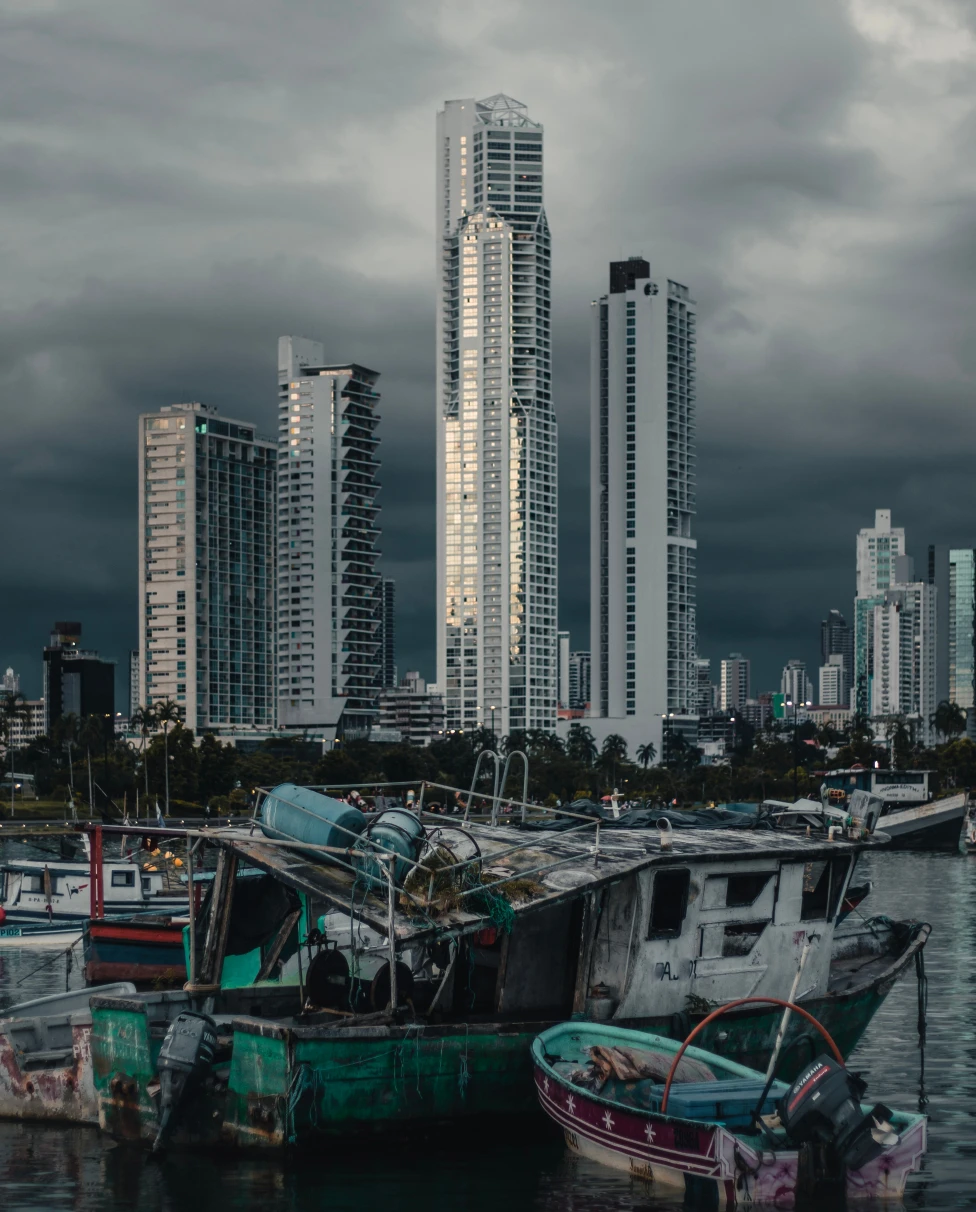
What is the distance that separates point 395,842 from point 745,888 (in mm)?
5678

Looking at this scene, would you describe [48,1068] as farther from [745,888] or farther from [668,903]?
[745,888]

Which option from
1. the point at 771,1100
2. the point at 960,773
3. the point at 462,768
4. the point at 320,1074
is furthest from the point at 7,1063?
the point at 462,768

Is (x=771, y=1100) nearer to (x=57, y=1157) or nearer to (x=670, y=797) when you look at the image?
(x=57, y=1157)

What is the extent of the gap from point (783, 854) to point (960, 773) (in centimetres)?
14142

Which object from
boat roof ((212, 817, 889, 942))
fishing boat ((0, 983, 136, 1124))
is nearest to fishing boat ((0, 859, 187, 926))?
fishing boat ((0, 983, 136, 1124))

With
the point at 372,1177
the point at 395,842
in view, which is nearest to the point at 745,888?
the point at 395,842

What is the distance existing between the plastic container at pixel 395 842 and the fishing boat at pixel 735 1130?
3152 millimetres

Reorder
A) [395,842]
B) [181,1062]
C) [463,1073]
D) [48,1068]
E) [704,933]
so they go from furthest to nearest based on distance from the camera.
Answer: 1. [704,933]
2. [48,1068]
3. [395,842]
4. [463,1073]
5. [181,1062]

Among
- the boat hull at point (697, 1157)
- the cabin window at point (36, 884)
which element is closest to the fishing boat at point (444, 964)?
the boat hull at point (697, 1157)

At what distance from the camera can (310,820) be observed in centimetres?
2252

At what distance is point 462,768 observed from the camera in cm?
18475

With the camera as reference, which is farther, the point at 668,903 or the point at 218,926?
the point at 218,926

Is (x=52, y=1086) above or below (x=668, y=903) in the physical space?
below

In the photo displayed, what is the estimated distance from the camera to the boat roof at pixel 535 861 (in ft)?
68.8
